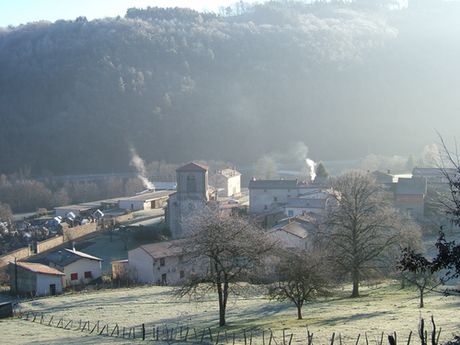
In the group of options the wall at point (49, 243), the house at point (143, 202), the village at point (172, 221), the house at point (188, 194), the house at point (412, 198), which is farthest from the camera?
the house at point (143, 202)

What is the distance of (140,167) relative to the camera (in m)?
109

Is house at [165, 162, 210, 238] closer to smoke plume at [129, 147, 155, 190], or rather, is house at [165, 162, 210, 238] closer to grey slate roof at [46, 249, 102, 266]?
grey slate roof at [46, 249, 102, 266]

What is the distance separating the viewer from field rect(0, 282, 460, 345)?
1989cm

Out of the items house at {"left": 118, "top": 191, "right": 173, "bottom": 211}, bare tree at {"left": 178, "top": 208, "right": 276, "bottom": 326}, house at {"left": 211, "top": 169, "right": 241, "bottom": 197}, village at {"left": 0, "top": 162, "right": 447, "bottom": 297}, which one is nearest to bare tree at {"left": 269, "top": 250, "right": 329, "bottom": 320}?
bare tree at {"left": 178, "top": 208, "right": 276, "bottom": 326}

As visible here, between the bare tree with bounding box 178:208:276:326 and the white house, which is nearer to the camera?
the bare tree with bounding box 178:208:276:326

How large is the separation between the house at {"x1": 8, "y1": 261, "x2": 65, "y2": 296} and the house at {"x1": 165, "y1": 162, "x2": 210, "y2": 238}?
1495 cm

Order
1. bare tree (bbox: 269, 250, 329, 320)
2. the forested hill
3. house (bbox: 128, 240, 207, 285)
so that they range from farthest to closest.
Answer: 1. the forested hill
2. house (bbox: 128, 240, 207, 285)
3. bare tree (bbox: 269, 250, 329, 320)

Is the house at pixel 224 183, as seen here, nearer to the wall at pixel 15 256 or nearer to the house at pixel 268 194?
the house at pixel 268 194

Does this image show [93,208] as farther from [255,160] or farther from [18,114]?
[18,114]

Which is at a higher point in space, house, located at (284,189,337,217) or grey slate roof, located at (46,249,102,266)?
house, located at (284,189,337,217)

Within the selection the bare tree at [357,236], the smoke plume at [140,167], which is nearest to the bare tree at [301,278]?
the bare tree at [357,236]

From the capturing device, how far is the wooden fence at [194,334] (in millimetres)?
17864

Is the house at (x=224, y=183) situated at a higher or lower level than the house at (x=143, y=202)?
higher

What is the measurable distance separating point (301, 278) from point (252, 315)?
4.03 m
